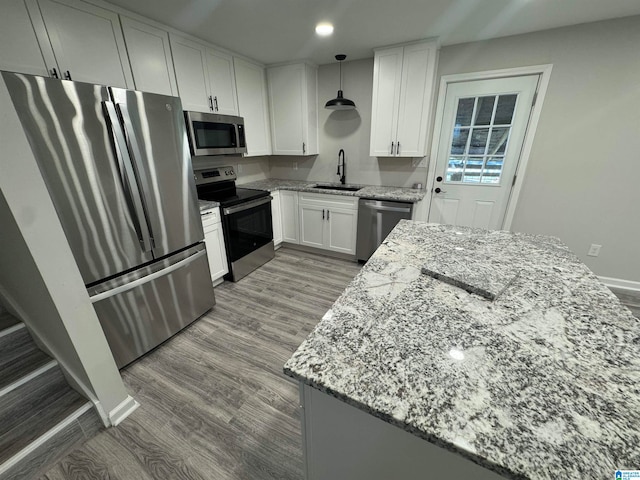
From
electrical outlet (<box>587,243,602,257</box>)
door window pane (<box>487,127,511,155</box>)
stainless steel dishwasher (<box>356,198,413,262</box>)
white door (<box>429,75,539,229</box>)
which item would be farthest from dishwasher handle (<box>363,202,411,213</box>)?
electrical outlet (<box>587,243,602,257</box>)

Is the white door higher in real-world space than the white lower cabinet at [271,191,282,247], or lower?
higher

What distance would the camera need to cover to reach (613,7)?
198 centimetres

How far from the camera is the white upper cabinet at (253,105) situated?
3084 millimetres

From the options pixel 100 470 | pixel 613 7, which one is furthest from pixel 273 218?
pixel 613 7

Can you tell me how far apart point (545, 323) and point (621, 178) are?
9.28 ft

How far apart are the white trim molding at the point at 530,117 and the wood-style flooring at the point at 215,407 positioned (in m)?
2.27

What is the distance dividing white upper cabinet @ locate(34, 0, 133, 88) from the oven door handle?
125 cm

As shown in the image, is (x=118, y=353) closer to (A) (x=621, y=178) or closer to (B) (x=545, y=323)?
(B) (x=545, y=323)

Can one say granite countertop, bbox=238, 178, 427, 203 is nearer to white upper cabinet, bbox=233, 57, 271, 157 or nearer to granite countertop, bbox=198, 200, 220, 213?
white upper cabinet, bbox=233, 57, 271, 157

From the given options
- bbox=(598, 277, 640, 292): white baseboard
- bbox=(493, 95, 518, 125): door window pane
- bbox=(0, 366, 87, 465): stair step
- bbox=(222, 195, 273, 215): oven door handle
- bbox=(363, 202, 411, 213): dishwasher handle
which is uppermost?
bbox=(493, 95, 518, 125): door window pane

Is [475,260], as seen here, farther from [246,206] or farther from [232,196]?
[232,196]

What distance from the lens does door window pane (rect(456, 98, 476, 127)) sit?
277cm

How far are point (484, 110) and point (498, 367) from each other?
2987mm

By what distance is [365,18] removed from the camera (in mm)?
2129
